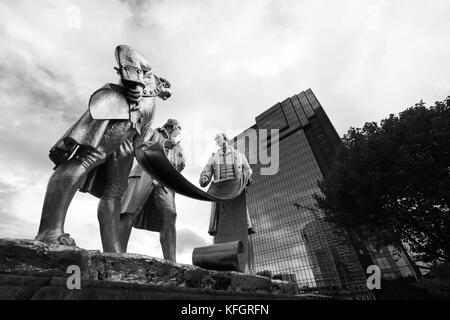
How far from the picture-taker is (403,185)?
1142 centimetres

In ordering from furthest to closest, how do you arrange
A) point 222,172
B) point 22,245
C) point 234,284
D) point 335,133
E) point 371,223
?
1. point 335,133
2. point 371,223
3. point 222,172
4. point 234,284
5. point 22,245

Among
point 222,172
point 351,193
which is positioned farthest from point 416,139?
point 222,172

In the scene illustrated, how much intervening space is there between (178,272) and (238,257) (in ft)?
3.22

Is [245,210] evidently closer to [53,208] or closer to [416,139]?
[53,208]

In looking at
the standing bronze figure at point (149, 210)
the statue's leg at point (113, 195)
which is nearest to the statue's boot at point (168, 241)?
the standing bronze figure at point (149, 210)

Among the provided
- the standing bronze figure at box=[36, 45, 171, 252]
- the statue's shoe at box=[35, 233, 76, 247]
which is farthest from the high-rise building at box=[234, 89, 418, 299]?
the statue's shoe at box=[35, 233, 76, 247]

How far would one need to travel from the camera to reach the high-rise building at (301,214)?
48188 millimetres

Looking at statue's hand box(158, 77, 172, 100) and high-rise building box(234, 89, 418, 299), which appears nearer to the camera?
statue's hand box(158, 77, 172, 100)

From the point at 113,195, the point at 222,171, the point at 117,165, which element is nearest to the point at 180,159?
the point at 222,171

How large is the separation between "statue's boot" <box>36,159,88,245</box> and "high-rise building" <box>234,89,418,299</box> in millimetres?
42667

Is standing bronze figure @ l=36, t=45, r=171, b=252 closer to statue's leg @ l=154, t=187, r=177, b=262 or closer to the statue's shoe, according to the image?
the statue's shoe

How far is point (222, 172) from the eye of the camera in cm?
437

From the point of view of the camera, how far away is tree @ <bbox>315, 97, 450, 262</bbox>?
1061 cm

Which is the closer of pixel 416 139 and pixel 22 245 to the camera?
pixel 22 245
